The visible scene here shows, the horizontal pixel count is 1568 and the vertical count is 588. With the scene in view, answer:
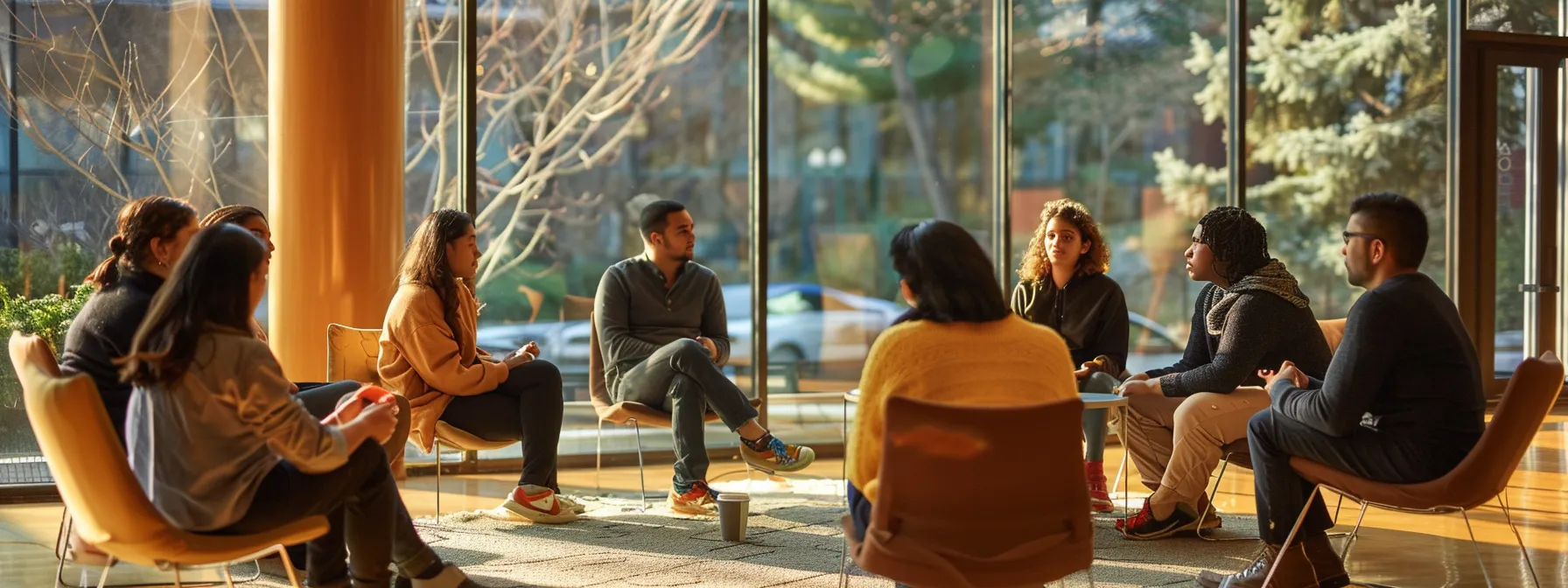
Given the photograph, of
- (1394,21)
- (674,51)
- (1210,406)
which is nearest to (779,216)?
(674,51)

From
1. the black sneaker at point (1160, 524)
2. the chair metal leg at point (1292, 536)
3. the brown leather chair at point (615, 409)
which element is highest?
the brown leather chair at point (615, 409)

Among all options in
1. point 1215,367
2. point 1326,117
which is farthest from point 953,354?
point 1326,117

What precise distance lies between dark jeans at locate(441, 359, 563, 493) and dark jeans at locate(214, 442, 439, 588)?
1409mm

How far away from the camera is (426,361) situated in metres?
4.68

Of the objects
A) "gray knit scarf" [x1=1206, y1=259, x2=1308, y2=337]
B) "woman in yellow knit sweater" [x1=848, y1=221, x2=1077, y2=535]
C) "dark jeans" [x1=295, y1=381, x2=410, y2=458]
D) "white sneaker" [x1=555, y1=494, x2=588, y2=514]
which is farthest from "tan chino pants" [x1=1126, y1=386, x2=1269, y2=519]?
"dark jeans" [x1=295, y1=381, x2=410, y2=458]

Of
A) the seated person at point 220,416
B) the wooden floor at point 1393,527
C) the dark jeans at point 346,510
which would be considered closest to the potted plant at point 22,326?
the wooden floor at point 1393,527

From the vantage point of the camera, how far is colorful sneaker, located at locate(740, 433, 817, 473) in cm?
512

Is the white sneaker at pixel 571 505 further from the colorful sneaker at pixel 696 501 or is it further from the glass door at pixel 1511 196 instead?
the glass door at pixel 1511 196

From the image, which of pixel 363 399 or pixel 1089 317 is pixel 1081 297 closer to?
pixel 1089 317

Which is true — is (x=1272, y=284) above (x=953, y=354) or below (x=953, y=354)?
above

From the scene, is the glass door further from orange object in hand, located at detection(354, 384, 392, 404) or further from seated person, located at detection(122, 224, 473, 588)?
seated person, located at detection(122, 224, 473, 588)

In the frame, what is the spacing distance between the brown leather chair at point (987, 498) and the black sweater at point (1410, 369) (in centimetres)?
101

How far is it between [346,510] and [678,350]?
6.64 ft

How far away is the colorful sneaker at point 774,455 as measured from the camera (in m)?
5.12
